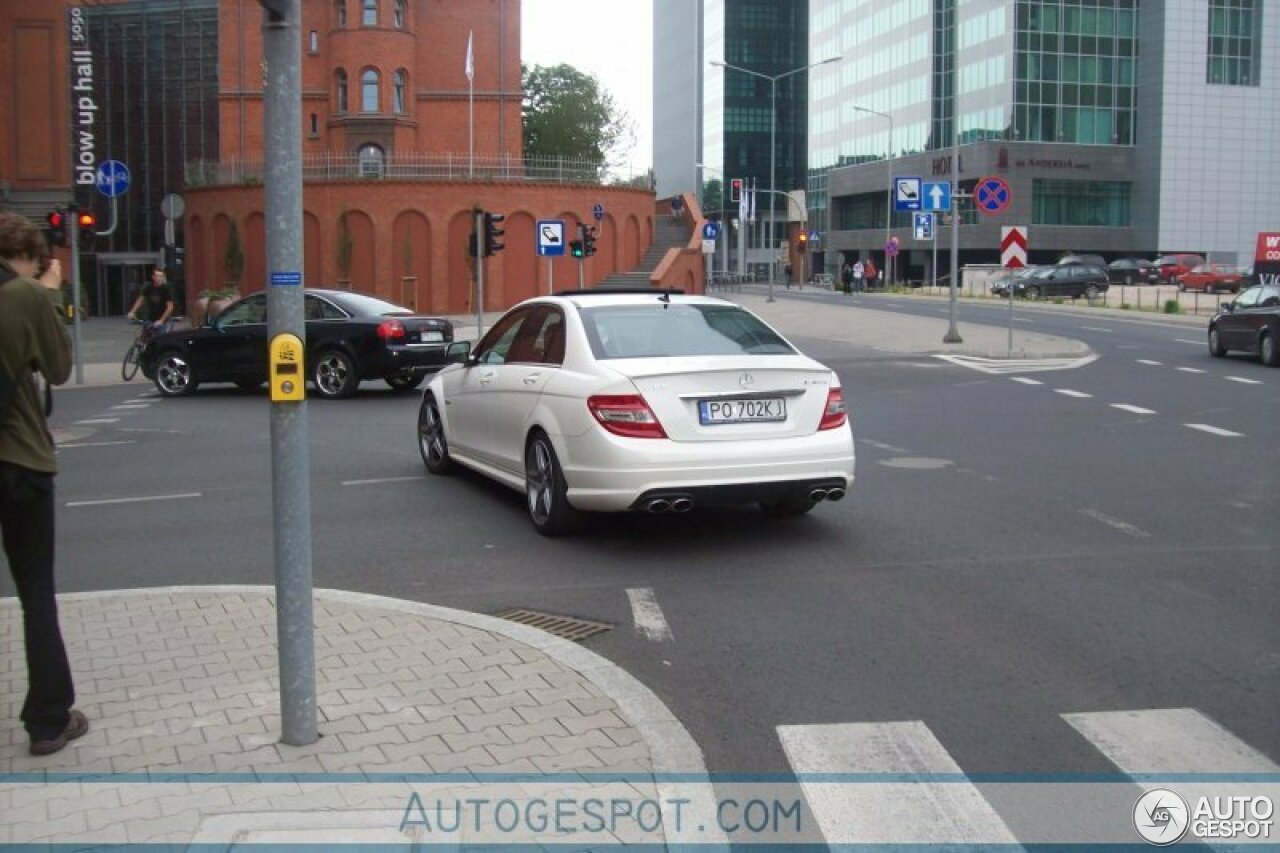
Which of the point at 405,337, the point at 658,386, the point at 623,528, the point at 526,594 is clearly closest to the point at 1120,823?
the point at 526,594

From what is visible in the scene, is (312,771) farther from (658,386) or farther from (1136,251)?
(1136,251)

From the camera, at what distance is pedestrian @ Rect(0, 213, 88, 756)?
4.86m

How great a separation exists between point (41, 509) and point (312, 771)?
136 cm

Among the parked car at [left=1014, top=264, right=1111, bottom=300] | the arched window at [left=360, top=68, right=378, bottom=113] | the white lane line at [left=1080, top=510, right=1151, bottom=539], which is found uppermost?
the arched window at [left=360, top=68, right=378, bottom=113]

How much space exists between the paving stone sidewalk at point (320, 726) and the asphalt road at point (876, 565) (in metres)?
0.44

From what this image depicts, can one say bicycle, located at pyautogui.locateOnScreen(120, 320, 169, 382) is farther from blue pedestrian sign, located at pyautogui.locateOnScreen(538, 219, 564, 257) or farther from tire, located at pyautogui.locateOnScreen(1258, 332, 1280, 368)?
tire, located at pyautogui.locateOnScreen(1258, 332, 1280, 368)

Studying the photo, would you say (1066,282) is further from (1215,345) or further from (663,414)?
(663,414)

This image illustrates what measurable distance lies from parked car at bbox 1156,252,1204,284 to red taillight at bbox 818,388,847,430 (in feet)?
225

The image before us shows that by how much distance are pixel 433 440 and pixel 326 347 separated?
8.32 m

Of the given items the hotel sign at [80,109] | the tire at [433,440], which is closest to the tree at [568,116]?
the hotel sign at [80,109]

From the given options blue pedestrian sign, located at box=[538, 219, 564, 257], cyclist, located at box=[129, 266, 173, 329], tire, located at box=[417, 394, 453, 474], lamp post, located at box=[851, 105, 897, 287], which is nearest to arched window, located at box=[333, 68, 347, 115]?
blue pedestrian sign, located at box=[538, 219, 564, 257]

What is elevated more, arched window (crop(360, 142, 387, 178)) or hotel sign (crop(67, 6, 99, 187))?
hotel sign (crop(67, 6, 99, 187))

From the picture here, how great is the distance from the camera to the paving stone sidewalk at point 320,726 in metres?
4.42

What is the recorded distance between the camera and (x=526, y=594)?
25.0 feet
